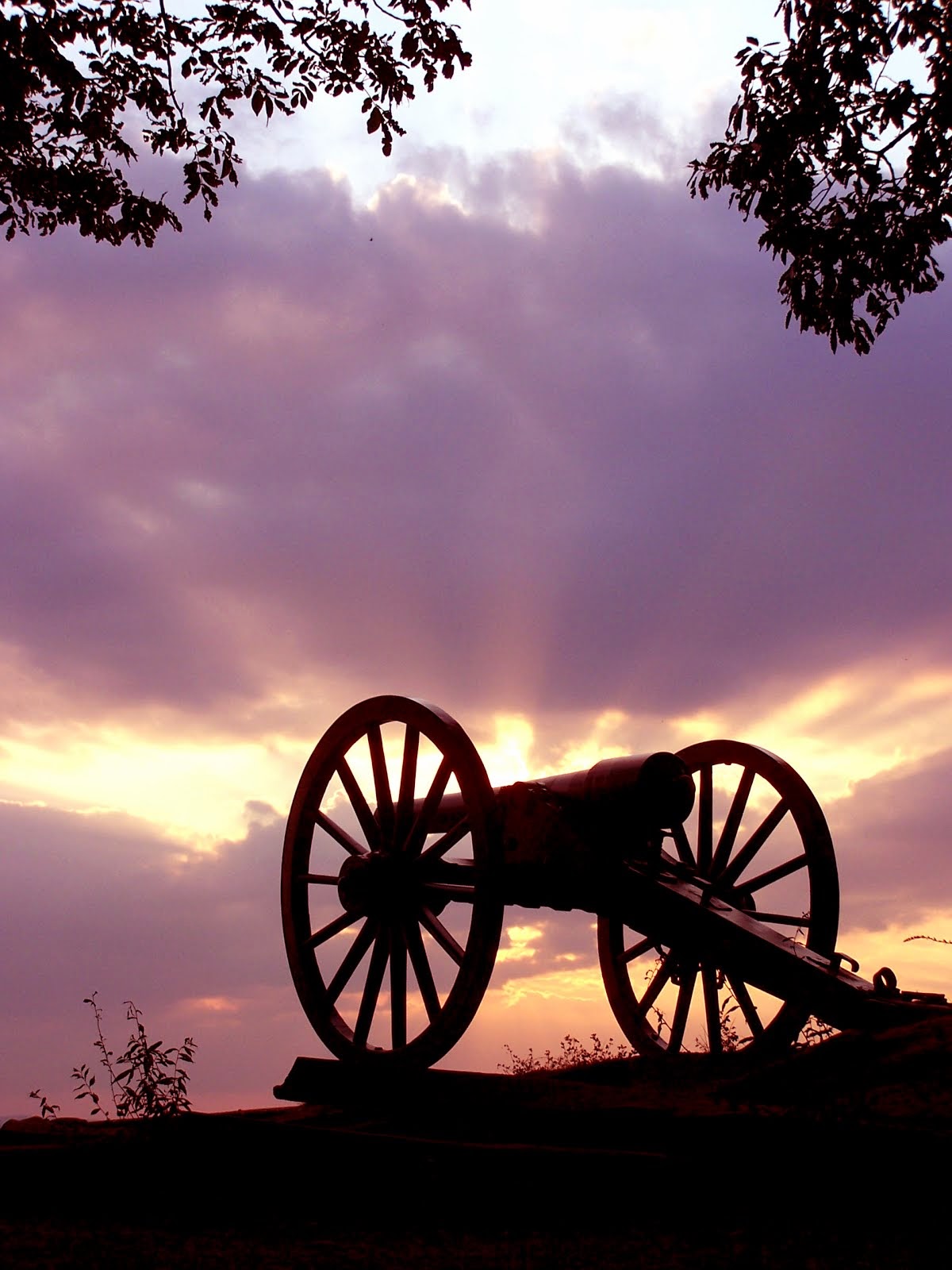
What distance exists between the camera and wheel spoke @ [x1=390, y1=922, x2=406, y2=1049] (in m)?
5.73

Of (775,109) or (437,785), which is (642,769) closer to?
(437,785)

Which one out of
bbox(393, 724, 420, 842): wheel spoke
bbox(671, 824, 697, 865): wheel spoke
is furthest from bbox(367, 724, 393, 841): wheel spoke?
bbox(671, 824, 697, 865): wheel spoke

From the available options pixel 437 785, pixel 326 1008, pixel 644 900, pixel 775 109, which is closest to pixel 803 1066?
pixel 644 900

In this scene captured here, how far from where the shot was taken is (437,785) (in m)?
5.74

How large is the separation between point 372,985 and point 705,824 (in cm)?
226

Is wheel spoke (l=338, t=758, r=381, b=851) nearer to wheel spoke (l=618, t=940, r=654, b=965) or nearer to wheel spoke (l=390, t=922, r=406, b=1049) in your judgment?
wheel spoke (l=390, t=922, r=406, b=1049)

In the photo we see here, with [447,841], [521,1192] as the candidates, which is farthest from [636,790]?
[521,1192]

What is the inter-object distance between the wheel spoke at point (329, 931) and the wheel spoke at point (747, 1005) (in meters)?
2.16

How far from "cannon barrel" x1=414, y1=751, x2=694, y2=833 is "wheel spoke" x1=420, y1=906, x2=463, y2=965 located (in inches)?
17.5

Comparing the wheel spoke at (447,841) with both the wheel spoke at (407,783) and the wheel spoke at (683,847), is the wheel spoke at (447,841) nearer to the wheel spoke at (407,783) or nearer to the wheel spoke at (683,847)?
the wheel spoke at (407,783)

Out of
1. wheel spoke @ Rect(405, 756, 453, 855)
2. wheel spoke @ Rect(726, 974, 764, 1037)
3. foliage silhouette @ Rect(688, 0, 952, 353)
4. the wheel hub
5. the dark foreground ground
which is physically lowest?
the dark foreground ground

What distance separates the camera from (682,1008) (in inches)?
273

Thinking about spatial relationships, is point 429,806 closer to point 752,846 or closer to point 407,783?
point 407,783

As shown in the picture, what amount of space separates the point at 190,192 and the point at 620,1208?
7305mm
